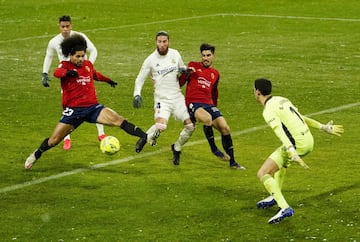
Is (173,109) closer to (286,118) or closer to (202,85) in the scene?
(202,85)

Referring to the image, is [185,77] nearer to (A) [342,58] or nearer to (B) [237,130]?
A: (B) [237,130]

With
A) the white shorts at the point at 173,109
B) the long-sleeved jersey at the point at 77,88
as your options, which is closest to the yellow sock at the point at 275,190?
the white shorts at the point at 173,109

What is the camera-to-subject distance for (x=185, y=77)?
19078 mm

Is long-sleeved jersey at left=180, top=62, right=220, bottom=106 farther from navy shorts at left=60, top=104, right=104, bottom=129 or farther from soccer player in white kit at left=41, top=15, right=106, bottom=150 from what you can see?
soccer player in white kit at left=41, top=15, right=106, bottom=150

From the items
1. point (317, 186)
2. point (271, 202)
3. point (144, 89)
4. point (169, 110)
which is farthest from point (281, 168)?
point (144, 89)

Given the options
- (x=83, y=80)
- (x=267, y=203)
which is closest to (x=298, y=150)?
(x=267, y=203)

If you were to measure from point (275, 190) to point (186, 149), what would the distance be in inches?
213

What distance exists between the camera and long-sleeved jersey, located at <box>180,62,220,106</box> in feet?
62.2

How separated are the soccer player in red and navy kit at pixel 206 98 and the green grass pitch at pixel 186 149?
21.4 inches

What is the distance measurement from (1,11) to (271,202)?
1044 inches

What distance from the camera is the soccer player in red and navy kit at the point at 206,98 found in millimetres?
18734

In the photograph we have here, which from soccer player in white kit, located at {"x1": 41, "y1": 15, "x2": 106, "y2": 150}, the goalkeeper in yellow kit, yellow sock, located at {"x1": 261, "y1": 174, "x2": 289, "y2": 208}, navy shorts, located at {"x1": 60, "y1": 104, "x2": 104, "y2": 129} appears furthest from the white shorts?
yellow sock, located at {"x1": 261, "y1": 174, "x2": 289, "y2": 208}

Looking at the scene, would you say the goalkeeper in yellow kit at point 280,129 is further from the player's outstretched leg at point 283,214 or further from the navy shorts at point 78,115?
the navy shorts at point 78,115

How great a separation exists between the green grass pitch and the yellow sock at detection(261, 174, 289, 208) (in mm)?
364
